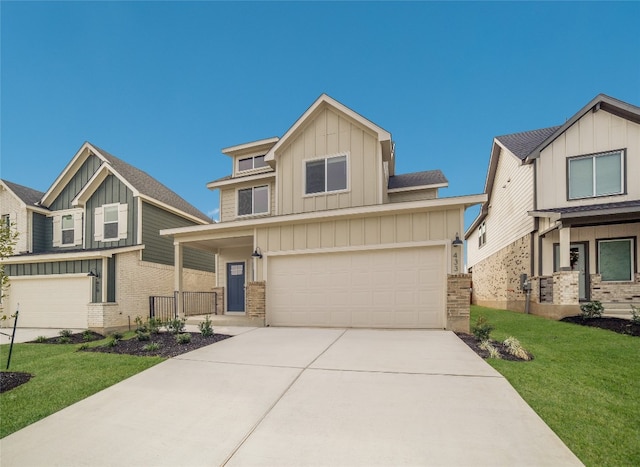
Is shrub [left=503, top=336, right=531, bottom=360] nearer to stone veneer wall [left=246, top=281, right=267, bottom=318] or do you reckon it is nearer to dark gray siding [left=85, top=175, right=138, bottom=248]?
stone veneer wall [left=246, top=281, right=267, bottom=318]

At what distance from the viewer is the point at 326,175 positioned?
1101 cm

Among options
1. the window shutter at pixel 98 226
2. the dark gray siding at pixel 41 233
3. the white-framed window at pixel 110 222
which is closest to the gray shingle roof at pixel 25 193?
the dark gray siding at pixel 41 233

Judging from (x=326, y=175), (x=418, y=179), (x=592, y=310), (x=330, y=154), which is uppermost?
(x=330, y=154)

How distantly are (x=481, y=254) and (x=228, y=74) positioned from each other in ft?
75.2

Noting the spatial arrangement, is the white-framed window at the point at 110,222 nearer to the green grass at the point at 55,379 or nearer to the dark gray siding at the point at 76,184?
the dark gray siding at the point at 76,184

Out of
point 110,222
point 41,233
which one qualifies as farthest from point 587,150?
point 41,233

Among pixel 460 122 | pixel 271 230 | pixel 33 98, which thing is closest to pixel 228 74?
pixel 33 98

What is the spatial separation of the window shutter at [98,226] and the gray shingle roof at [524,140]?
1952 centimetres

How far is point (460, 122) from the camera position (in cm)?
2961

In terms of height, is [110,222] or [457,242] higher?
[110,222]

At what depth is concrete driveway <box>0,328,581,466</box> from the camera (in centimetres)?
275

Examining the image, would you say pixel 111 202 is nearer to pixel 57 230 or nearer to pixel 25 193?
pixel 57 230

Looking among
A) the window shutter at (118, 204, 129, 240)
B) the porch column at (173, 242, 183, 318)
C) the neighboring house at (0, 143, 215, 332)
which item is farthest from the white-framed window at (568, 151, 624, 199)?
the window shutter at (118, 204, 129, 240)

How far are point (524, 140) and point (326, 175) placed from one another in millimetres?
11073
